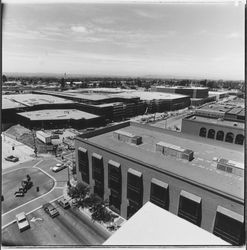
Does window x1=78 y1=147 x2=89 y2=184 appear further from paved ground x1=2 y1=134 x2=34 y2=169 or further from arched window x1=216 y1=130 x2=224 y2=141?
arched window x1=216 y1=130 x2=224 y2=141

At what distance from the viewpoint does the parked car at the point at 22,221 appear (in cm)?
1869

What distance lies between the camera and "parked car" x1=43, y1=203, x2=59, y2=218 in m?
20.8

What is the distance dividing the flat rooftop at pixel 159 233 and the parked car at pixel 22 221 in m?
15.8

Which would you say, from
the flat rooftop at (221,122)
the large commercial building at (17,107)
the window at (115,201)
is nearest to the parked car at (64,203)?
the window at (115,201)

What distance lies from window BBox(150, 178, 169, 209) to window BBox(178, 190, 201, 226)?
130 cm

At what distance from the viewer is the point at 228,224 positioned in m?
13.4

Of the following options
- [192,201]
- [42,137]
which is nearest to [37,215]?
[192,201]

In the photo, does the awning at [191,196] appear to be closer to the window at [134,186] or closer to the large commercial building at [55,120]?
the window at [134,186]

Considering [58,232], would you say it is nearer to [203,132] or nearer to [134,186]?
[134,186]

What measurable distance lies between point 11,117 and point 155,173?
55.8 metres

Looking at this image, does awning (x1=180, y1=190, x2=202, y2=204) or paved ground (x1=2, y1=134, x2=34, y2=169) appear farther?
paved ground (x1=2, y1=134, x2=34, y2=169)

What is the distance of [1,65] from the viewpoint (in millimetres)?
5199

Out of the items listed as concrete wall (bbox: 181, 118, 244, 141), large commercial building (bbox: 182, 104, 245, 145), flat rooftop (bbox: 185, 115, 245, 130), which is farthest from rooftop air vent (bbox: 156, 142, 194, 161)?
flat rooftop (bbox: 185, 115, 245, 130)

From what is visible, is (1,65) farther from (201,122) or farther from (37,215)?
(201,122)
